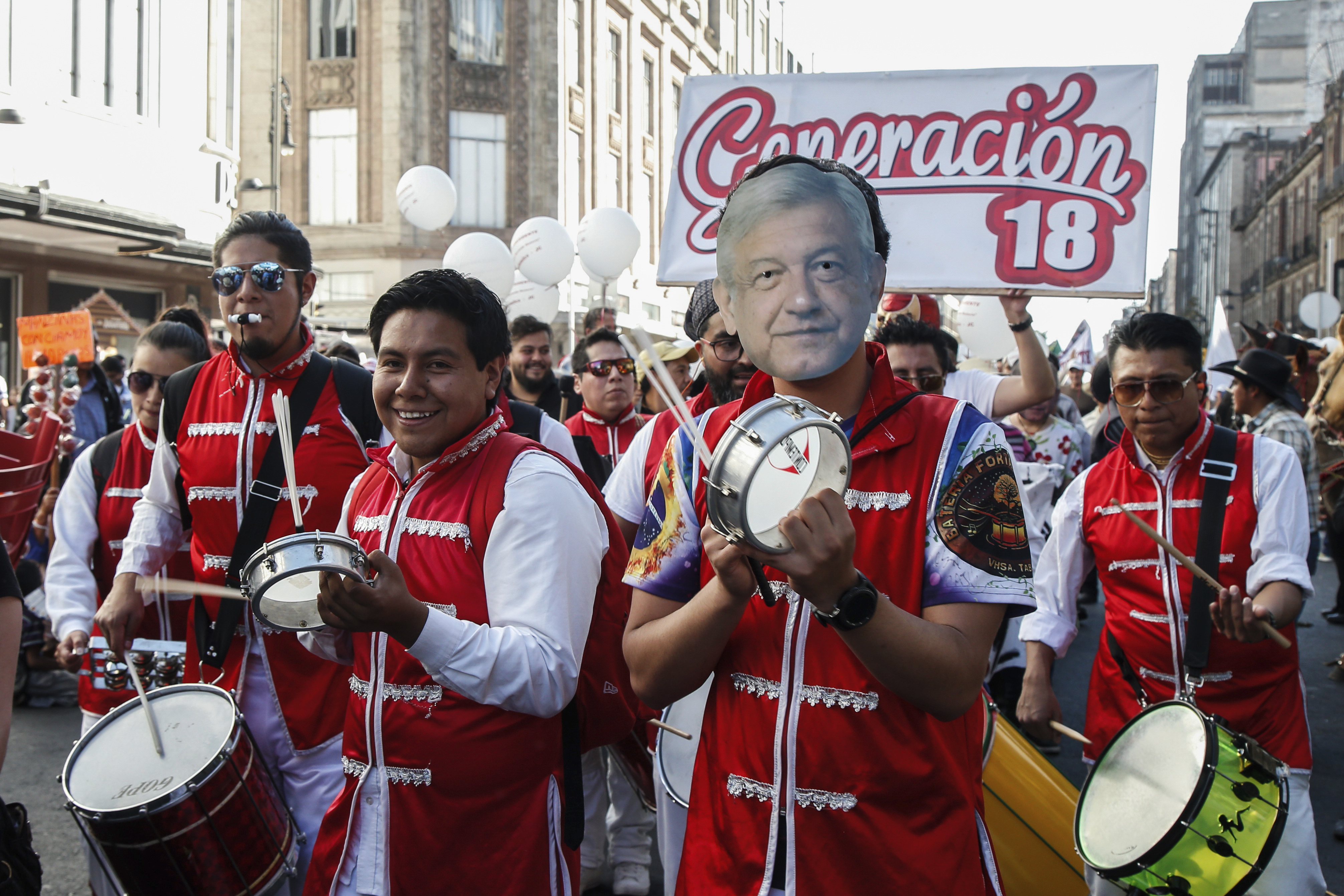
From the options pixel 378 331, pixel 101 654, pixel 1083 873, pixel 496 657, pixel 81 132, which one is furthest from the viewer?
pixel 81 132

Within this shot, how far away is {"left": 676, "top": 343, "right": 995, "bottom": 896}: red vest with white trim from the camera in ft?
5.85

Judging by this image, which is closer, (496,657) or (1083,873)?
(496,657)

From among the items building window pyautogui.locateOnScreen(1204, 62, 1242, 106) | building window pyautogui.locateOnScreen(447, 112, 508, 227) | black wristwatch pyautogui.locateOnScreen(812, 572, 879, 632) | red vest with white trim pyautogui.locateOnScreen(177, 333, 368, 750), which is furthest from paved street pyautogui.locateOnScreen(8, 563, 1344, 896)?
building window pyautogui.locateOnScreen(1204, 62, 1242, 106)

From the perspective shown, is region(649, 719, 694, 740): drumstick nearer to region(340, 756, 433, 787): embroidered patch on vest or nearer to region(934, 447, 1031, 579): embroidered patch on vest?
region(340, 756, 433, 787): embroidered patch on vest

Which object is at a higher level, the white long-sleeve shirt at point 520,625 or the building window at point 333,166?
the building window at point 333,166

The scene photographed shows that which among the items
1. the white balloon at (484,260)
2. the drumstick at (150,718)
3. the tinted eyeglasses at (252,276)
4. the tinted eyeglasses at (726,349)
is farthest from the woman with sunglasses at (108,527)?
the white balloon at (484,260)

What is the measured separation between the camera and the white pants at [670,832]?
10.9 ft

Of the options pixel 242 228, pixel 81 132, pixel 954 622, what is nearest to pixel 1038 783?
pixel 954 622

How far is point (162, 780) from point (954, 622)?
211cm

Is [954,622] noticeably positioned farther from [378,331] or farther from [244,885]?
[244,885]

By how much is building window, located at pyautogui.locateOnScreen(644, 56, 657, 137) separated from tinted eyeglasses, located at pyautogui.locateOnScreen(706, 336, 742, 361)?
35846 mm

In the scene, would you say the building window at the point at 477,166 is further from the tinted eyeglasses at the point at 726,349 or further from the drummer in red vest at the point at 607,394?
the tinted eyeglasses at the point at 726,349

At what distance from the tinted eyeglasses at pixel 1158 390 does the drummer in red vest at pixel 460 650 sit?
2.04 meters

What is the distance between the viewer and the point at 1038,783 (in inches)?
145
